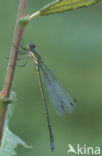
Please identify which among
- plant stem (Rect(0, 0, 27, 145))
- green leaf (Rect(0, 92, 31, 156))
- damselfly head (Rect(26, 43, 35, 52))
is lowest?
green leaf (Rect(0, 92, 31, 156))

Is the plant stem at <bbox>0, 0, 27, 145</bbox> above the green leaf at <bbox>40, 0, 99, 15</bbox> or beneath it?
beneath

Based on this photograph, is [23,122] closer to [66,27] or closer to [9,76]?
[66,27]

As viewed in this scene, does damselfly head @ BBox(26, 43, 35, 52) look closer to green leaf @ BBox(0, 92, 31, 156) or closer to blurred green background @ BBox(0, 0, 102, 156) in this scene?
green leaf @ BBox(0, 92, 31, 156)

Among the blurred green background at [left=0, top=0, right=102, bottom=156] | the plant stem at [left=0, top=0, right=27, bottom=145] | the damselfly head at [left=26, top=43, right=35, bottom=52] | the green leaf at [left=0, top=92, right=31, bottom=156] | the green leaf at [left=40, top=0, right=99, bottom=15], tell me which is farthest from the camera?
the blurred green background at [left=0, top=0, right=102, bottom=156]

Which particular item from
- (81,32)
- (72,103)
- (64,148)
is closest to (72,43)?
(81,32)

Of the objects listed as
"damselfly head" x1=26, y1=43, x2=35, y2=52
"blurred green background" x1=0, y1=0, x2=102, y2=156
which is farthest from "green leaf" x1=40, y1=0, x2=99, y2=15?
"blurred green background" x1=0, y1=0, x2=102, y2=156

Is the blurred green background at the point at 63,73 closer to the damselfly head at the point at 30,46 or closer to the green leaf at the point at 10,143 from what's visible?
the damselfly head at the point at 30,46

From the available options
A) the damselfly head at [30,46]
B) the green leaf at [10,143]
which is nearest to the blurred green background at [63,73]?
the damselfly head at [30,46]
